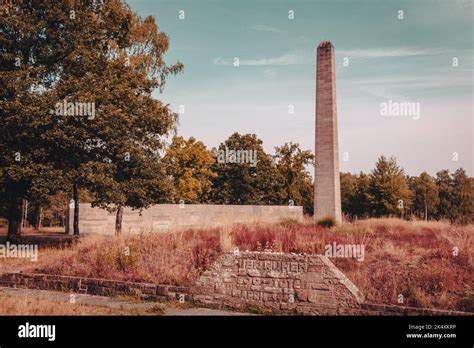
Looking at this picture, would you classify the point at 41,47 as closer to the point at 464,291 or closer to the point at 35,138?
the point at 35,138

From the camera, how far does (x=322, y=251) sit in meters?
11.8

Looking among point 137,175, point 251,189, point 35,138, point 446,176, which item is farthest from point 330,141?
point 446,176

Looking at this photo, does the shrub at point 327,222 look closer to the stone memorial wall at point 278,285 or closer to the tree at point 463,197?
the stone memorial wall at point 278,285

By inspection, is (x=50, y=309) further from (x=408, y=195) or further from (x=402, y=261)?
(x=408, y=195)

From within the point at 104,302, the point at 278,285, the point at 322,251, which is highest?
the point at 322,251

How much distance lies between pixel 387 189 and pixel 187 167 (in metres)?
20.0

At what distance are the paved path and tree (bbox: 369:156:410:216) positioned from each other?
111 ft

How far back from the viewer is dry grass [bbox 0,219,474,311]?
9.59m

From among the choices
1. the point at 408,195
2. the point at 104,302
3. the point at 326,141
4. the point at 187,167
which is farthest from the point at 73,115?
the point at 408,195

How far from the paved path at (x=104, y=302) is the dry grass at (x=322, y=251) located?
100cm

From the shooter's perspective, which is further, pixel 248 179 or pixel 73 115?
pixel 248 179

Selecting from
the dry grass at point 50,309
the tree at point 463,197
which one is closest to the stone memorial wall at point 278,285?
the dry grass at point 50,309

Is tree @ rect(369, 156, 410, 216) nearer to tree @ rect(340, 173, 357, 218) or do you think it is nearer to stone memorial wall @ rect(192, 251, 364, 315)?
tree @ rect(340, 173, 357, 218)

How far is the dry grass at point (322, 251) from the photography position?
31.5 feet
